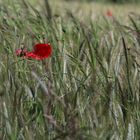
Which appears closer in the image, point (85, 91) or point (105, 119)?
point (105, 119)


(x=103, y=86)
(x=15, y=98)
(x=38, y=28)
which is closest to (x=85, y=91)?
(x=103, y=86)

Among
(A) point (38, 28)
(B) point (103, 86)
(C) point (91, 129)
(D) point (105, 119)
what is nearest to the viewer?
(C) point (91, 129)

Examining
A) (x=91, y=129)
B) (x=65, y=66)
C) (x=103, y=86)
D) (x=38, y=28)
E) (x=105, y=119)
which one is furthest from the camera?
(x=38, y=28)

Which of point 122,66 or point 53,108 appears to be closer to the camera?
point 53,108

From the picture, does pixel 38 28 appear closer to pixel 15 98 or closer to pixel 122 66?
pixel 122 66

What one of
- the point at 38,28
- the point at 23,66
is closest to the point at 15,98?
the point at 23,66

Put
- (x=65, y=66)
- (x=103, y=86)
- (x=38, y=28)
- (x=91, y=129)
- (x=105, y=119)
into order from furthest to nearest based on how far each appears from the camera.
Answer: (x=38, y=28)
(x=65, y=66)
(x=103, y=86)
(x=105, y=119)
(x=91, y=129)

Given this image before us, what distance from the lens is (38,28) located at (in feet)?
7.85

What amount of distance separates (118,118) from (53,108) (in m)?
0.19

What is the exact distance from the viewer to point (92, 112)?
1.47 meters

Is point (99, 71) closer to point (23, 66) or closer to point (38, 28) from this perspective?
point (23, 66)

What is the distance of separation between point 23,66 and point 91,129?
510 mm

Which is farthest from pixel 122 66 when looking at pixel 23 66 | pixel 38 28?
pixel 38 28

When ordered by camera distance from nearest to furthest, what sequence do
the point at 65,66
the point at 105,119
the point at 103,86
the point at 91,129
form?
1. the point at 91,129
2. the point at 105,119
3. the point at 103,86
4. the point at 65,66
